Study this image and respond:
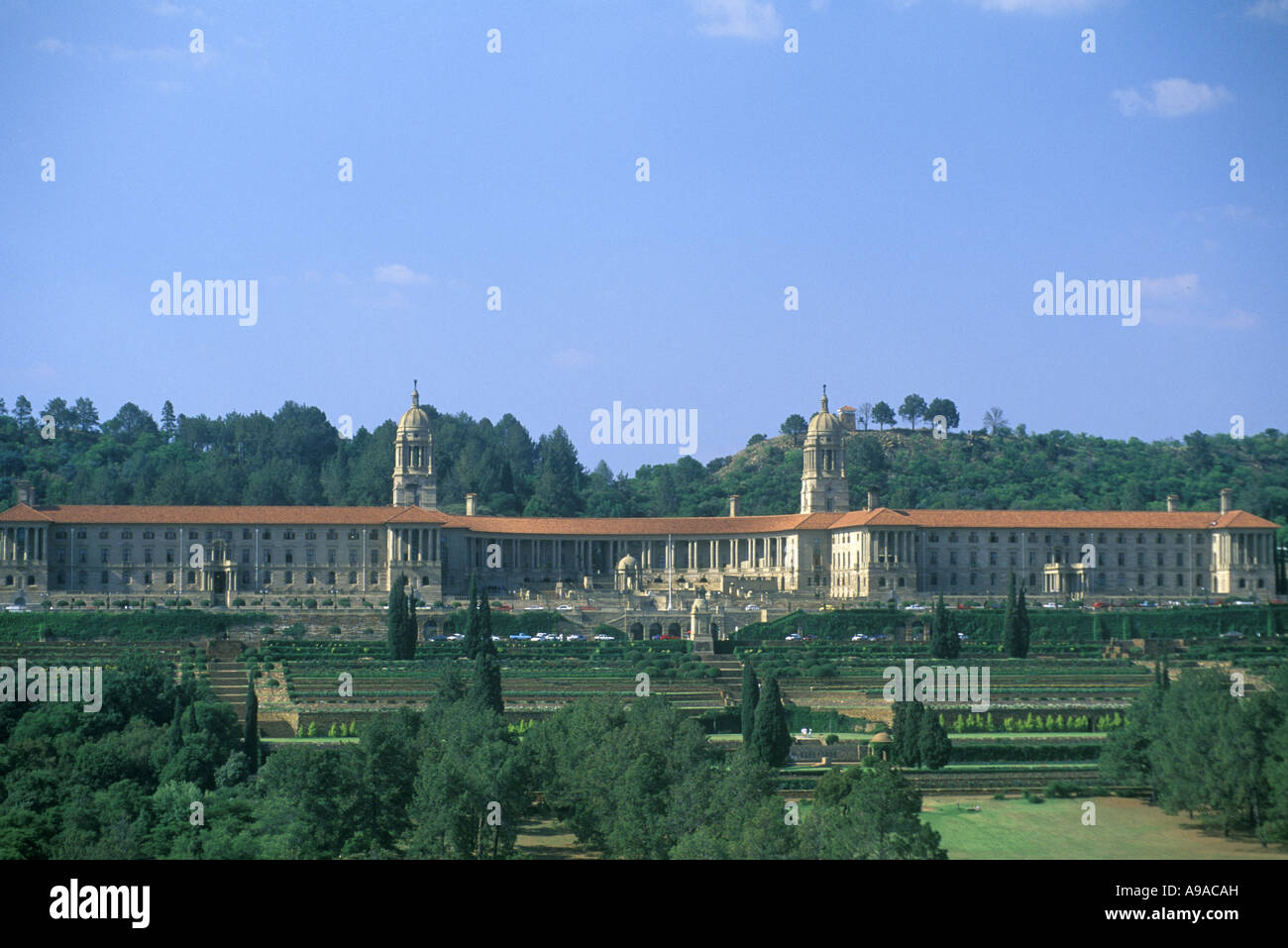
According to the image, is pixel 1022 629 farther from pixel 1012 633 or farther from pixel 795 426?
pixel 795 426

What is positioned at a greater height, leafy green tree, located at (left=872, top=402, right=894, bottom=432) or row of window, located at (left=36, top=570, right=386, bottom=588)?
leafy green tree, located at (left=872, top=402, right=894, bottom=432)

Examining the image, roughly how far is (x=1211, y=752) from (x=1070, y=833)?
13.2 ft

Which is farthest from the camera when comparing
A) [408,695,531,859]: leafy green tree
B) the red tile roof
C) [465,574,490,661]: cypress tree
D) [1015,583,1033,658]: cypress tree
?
the red tile roof

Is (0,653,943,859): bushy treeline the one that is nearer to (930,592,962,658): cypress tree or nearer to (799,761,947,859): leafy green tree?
(799,761,947,859): leafy green tree

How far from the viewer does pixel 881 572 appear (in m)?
81.6

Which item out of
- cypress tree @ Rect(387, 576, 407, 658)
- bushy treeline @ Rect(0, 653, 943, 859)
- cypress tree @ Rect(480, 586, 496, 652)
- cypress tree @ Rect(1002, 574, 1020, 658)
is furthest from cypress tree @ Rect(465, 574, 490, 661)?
cypress tree @ Rect(1002, 574, 1020, 658)

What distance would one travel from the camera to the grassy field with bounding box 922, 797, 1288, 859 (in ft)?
98.9

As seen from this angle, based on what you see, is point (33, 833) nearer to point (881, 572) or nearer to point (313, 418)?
point (881, 572)

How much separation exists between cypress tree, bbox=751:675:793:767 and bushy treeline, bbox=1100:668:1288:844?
27.0 feet

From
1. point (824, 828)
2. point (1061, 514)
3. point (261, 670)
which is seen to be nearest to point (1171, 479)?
point (1061, 514)

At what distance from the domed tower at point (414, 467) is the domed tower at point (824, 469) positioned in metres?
23.7

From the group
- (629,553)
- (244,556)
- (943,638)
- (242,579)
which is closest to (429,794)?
(943,638)

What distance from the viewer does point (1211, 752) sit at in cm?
3406
